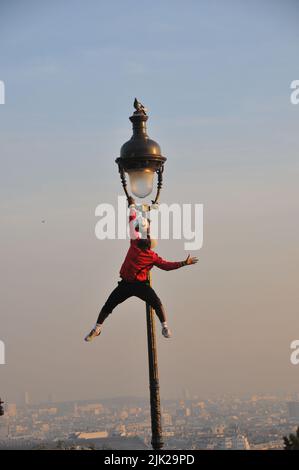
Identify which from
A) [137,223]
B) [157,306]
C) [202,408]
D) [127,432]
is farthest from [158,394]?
[202,408]

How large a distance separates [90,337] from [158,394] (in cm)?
141

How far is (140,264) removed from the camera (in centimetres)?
1413

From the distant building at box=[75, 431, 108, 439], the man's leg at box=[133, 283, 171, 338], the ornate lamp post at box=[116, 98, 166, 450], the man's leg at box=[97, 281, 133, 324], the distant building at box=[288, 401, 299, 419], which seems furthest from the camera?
the distant building at box=[75, 431, 108, 439]

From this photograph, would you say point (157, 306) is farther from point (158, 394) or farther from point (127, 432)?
point (127, 432)

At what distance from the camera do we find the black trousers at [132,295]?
14032 mm

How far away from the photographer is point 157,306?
14047 millimetres

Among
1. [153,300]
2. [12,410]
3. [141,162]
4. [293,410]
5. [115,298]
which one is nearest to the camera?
[141,162]

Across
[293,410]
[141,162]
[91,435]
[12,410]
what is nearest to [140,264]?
[141,162]

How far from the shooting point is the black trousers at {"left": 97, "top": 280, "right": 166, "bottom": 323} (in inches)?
552

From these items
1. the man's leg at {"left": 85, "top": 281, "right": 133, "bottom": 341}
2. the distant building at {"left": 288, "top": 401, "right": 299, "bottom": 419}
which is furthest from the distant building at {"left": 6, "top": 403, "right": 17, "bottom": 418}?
the man's leg at {"left": 85, "top": 281, "right": 133, "bottom": 341}

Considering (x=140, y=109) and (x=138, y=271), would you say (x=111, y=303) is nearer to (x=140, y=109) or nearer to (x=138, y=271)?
(x=138, y=271)

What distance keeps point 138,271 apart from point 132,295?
0.28 metres

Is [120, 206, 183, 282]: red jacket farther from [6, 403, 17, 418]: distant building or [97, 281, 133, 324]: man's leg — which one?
[6, 403, 17, 418]: distant building

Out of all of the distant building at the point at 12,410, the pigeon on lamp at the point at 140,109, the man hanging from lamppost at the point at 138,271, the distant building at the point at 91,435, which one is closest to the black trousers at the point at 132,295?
the man hanging from lamppost at the point at 138,271
